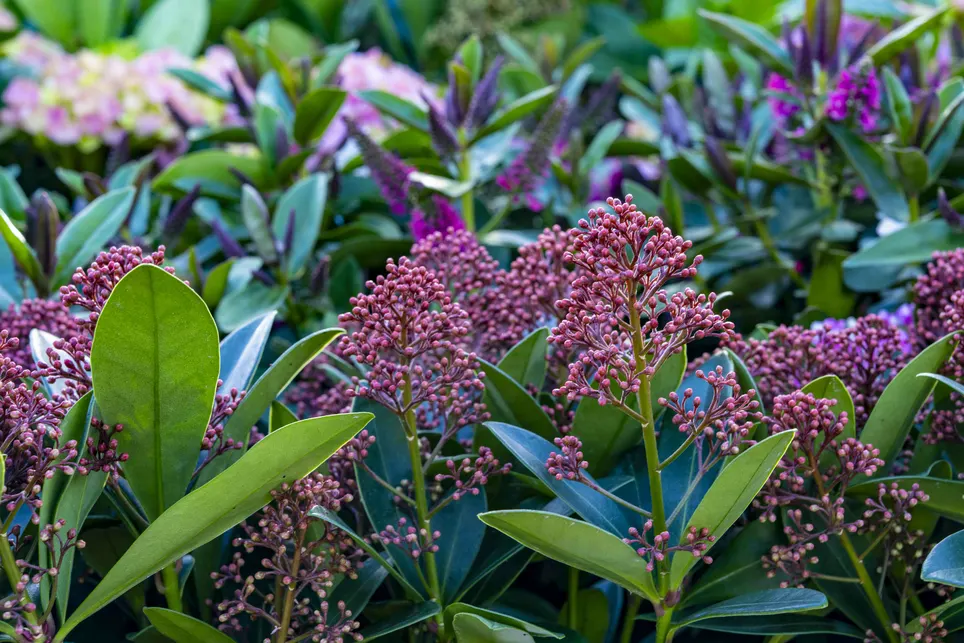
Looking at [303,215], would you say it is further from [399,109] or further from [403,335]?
[403,335]

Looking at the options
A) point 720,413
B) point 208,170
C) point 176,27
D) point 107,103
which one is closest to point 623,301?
point 720,413

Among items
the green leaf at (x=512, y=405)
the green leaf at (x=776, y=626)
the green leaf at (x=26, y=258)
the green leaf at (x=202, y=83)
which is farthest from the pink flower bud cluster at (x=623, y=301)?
the green leaf at (x=202, y=83)

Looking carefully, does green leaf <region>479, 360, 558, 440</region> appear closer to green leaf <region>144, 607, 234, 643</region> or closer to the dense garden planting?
the dense garden planting

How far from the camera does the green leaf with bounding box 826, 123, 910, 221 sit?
3.96 ft

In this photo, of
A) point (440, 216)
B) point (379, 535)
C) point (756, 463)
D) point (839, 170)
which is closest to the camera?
point (756, 463)

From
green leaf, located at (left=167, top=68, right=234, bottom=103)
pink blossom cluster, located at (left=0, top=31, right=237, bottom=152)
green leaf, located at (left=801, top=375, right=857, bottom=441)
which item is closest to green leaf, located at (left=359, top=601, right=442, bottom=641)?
green leaf, located at (left=801, top=375, right=857, bottom=441)

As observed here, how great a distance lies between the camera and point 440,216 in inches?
46.8

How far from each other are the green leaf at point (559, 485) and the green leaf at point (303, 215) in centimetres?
56

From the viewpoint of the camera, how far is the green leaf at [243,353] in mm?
771

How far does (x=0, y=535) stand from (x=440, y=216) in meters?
0.69

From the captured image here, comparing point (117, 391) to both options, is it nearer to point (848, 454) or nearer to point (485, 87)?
point (848, 454)

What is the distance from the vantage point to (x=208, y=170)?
1.36m

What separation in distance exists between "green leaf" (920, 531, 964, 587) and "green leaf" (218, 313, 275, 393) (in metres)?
0.54

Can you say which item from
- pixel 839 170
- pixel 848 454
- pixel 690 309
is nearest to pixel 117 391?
pixel 690 309
